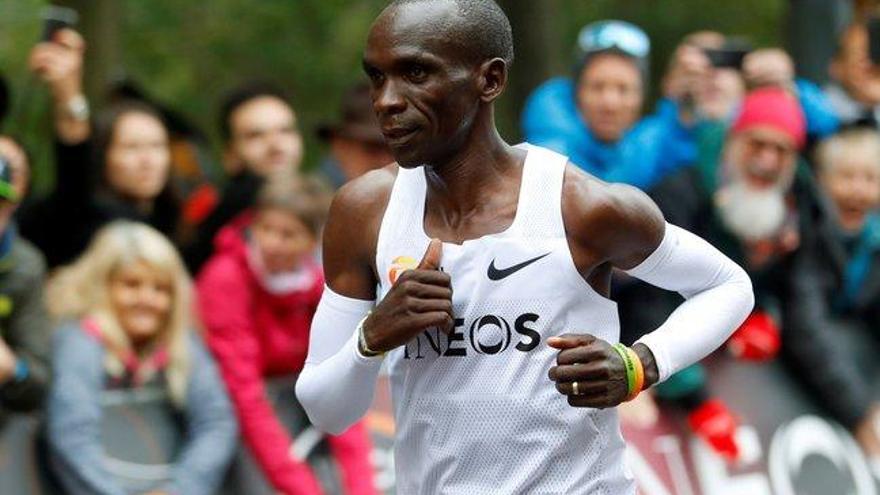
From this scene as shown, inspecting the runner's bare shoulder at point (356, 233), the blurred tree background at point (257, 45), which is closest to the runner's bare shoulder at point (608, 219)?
the runner's bare shoulder at point (356, 233)

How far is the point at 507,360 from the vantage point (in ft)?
16.1

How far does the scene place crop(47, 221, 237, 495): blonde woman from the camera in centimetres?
730

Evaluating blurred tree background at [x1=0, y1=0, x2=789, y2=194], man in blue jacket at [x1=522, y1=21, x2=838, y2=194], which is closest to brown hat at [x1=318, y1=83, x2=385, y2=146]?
man in blue jacket at [x1=522, y1=21, x2=838, y2=194]

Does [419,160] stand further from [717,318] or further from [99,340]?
[99,340]

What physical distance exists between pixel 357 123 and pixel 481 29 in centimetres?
435

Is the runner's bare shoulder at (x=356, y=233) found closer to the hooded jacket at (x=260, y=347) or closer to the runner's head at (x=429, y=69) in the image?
the runner's head at (x=429, y=69)

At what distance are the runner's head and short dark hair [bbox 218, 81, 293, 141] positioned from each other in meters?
4.07

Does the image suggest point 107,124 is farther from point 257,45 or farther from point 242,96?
point 257,45

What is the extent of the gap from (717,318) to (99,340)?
2995mm

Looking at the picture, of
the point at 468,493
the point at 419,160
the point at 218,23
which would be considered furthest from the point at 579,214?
the point at 218,23

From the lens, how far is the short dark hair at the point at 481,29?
4.88m

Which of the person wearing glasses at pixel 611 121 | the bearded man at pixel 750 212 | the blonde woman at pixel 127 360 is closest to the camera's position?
the blonde woman at pixel 127 360

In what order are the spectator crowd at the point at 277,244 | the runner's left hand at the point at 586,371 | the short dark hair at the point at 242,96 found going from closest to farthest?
the runner's left hand at the point at 586,371, the spectator crowd at the point at 277,244, the short dark hair at the point at 242,96

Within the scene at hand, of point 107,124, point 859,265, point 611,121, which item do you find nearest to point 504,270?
point 107,124
